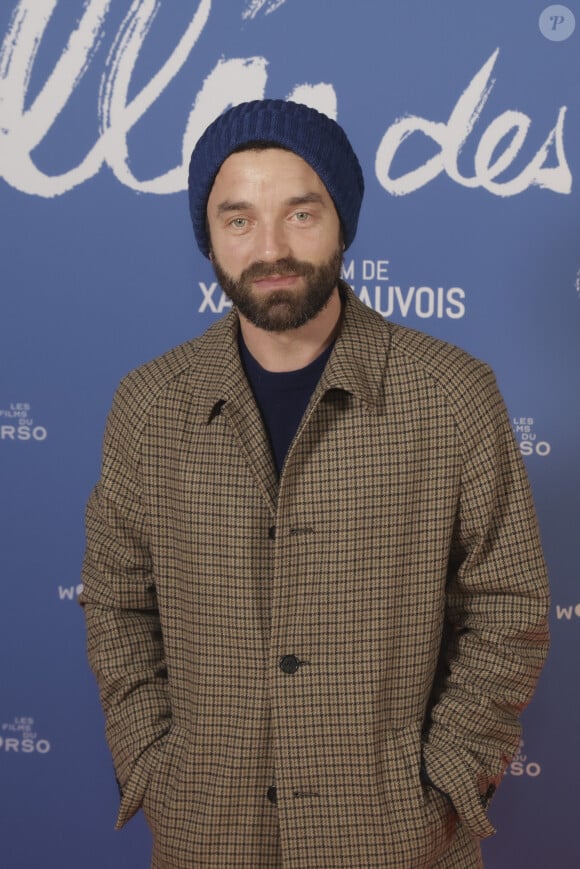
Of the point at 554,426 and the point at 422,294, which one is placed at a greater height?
the point at 422,294

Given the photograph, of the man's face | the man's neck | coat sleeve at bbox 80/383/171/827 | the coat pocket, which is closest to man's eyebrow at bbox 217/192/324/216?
the man's face

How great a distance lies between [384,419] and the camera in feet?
4.99

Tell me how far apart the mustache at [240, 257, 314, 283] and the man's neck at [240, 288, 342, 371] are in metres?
0.08

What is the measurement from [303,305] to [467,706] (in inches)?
23.0

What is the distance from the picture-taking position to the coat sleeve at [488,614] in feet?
4.98

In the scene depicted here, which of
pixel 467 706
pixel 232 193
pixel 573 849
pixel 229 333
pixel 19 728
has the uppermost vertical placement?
pixel 232 193

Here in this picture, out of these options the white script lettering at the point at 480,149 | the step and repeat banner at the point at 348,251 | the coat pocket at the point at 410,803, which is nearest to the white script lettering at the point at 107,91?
the step and repeat banner at the point at 348,251

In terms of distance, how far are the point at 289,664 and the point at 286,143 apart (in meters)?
0.68

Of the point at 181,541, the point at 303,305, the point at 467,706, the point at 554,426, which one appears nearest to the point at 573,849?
the point at 554,426

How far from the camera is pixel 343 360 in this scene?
1535 mm

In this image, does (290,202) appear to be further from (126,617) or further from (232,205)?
(126,617)

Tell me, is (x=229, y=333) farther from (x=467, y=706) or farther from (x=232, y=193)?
(x=467, y=706)

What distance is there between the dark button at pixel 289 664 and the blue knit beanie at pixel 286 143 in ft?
1.92

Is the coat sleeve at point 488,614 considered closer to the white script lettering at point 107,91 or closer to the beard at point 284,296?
the beard at point 284,296
